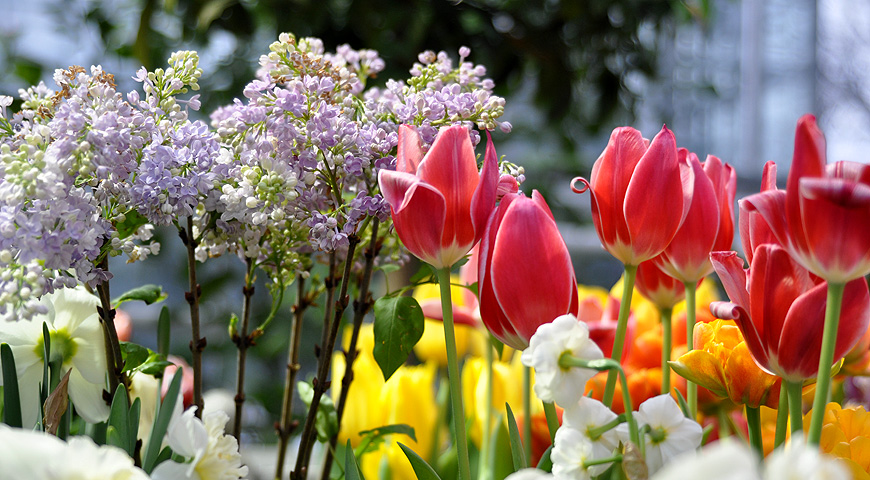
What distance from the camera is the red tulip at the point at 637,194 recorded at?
0.27m

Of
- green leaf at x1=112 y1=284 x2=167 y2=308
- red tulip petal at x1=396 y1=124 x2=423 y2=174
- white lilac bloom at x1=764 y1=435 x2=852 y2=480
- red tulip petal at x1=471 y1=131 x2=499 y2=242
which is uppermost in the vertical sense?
red tulip petal at x1=396 y1=124 x2=423 y2=174

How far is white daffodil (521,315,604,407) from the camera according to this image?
0.70ft

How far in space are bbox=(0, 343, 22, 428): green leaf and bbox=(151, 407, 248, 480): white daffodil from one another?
98mm

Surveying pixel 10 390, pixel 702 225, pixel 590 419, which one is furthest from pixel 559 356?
pixel 10 390

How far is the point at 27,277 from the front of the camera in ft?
0.77

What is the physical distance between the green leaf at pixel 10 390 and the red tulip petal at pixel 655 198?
258mm

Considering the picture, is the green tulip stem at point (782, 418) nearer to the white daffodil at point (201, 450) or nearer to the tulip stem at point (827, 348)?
the tulip stem at point (827, 348)

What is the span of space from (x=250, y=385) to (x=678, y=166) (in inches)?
66.4

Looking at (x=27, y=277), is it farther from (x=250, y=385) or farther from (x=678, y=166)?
(x=250, y=385)

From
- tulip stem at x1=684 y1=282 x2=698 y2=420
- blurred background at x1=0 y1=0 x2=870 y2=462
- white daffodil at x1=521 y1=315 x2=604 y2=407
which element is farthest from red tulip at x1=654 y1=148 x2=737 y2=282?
blurred background at x1=0 y1=0 x2=870 y2=462

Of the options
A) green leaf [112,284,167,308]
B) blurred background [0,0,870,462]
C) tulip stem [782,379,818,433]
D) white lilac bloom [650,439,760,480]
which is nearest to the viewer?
white lilac bloom [650,439,760,480]

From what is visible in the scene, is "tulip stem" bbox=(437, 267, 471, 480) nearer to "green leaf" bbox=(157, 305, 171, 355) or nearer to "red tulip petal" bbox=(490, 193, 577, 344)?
"red tulip petal" bbox=(490, 193, 577, 344)

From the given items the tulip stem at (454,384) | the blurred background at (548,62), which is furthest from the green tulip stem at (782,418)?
the blurred background at (548,62)

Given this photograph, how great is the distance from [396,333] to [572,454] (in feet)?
0.41
